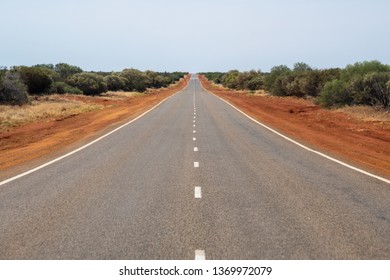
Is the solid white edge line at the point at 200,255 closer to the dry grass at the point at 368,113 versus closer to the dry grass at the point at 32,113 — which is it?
the dry grass at the point at 32,113

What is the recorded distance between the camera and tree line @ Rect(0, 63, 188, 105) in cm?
4272

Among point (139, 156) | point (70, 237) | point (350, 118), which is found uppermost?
point (70, 237)

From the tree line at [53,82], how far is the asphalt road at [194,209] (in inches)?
1217

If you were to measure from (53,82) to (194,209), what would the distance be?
60.5 meters

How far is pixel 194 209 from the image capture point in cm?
823

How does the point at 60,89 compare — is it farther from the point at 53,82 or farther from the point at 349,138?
the point at 349,138

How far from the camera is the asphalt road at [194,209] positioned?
612cm

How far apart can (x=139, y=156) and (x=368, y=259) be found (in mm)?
9968

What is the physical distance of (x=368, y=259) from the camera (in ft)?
18.8

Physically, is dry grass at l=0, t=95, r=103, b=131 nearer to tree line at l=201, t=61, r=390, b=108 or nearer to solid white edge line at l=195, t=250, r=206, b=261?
tree line at l=201, t=61, r=390, b=108

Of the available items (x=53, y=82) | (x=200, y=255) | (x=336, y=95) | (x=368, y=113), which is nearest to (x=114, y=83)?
(x=53, y=82)

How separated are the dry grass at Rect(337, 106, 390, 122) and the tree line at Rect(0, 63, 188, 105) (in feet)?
91.0
